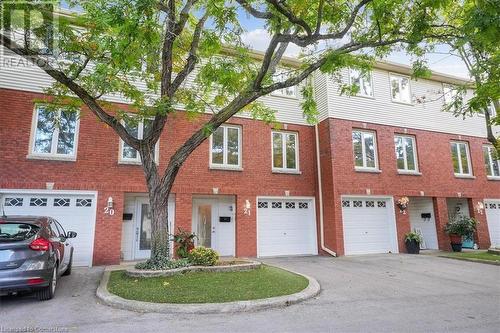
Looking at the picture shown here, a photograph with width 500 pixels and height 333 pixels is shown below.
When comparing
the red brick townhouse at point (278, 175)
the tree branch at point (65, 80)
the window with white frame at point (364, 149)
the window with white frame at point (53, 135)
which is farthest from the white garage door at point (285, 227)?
the window with white frame at point (53, 135)

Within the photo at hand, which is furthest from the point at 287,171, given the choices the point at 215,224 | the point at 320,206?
the point at 215,224

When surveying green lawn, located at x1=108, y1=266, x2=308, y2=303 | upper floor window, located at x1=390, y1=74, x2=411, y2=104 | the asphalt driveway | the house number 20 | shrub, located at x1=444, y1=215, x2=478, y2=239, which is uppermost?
upper floor window, located at x1=390, y1=74, x2=411, y2=104

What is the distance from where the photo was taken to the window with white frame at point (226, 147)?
42.1 ft

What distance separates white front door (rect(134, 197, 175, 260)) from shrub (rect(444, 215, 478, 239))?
489 inches

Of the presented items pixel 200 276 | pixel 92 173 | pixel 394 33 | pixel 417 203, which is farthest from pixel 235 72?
pixel 417 203

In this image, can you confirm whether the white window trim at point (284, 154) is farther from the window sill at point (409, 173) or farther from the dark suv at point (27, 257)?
the dark suv at point (27, 257)

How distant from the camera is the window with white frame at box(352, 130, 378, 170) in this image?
1432 cm

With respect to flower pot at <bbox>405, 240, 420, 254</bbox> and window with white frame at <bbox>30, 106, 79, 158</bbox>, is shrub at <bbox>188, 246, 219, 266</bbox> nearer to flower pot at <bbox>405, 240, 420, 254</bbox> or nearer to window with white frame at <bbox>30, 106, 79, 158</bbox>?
window with white frame at <bbox>30, 106, 79, 158</bbox>

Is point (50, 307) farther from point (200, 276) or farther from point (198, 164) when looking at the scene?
point (198, 164)

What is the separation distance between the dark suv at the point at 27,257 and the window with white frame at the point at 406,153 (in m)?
13.9

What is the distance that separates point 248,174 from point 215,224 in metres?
2.38

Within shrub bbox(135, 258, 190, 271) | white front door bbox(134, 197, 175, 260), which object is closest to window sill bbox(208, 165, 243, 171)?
white front door bbox(134, 197, 175, 260)

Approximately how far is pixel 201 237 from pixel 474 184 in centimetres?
1384

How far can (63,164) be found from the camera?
10.6 metres
